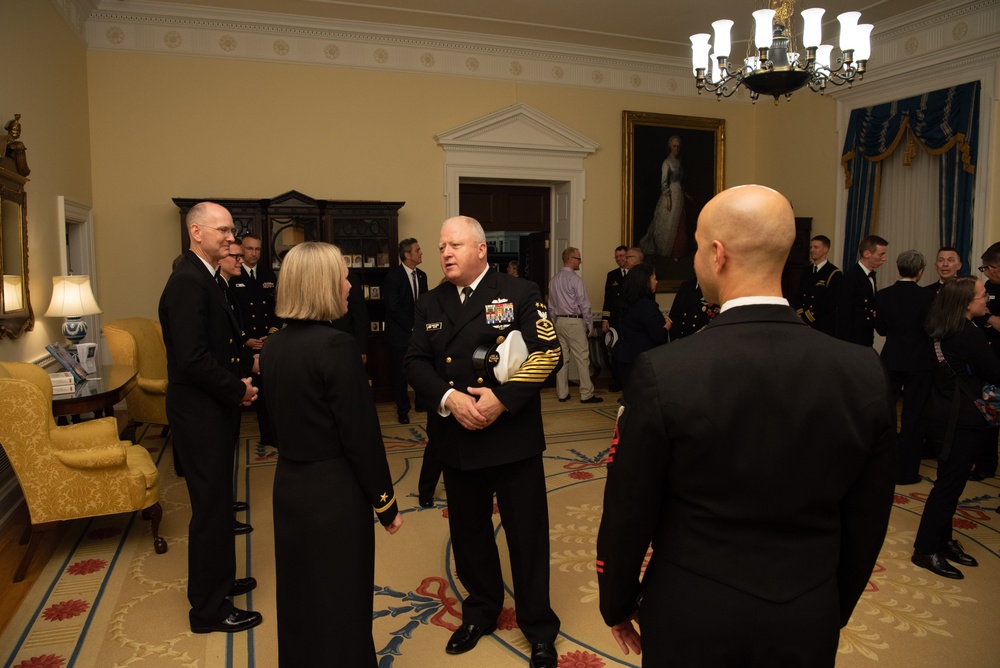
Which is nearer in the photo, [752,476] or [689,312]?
[752,476]

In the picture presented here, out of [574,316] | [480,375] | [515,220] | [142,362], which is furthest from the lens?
[515,220]

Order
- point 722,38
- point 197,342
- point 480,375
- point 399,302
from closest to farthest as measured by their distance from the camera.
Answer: point 480,375 → point 197,342 → point 722,38 → point 399,302

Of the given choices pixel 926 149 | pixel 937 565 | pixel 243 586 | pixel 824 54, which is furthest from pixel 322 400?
pixel 926 149

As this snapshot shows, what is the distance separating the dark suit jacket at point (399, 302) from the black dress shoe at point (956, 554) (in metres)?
4.75

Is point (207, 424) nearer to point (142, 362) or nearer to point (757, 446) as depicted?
point (757, 446)

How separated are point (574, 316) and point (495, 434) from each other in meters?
5.30

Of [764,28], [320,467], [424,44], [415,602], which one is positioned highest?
[424,44]

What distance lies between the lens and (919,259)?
4938 millimetres

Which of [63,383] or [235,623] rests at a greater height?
[63,383]

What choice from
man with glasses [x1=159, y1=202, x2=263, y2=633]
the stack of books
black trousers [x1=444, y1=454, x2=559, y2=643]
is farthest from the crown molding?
black trousers [x1=444, y1=454, x2=559, y2=643]

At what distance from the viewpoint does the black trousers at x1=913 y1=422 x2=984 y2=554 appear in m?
3.57

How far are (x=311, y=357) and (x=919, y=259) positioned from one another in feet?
14.9

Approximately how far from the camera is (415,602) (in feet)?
11.1

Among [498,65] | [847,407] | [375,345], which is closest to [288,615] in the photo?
[847,407]
